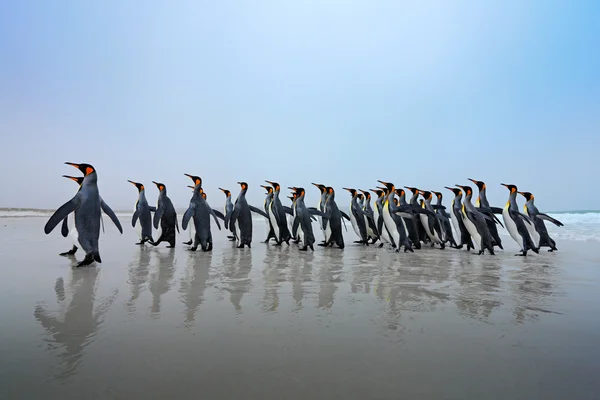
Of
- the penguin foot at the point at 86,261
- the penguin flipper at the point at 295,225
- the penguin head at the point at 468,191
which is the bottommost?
the penguin foot at the point at 86,261

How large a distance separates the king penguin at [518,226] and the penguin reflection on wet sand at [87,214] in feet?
24.7

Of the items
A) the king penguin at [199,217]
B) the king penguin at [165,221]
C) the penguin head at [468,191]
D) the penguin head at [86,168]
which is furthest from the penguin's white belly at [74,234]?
the penguin head at [468,191]

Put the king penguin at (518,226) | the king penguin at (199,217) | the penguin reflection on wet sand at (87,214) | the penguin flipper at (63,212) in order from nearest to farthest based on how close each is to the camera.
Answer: the penguin flipper at (63,212) < the penguin reflection on wet sand at (87,214) < the king penguin at (199,217) < the king penguin at (518,226)

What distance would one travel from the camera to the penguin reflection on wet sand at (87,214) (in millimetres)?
5359

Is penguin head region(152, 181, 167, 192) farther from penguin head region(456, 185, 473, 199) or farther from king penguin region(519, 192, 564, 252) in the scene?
king penguin region(519, 192, 564, 252)

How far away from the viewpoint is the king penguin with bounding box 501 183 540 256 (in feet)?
26.0

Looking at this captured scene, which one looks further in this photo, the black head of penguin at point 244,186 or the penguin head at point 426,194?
the penguin head at point 426,194

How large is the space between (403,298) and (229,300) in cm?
151

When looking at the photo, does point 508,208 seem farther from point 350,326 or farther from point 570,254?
point 350,326

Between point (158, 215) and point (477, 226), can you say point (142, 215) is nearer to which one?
point (158, 215)

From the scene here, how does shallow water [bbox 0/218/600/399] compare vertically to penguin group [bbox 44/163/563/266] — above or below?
below

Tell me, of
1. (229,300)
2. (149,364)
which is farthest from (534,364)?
(229,300)

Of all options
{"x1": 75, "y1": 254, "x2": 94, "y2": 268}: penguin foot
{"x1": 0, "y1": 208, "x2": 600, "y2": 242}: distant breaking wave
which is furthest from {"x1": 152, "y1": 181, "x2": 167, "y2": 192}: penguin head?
{"x1": 0, "y1": 208, "x2": 600, "y2": 242}: distant breaking wave

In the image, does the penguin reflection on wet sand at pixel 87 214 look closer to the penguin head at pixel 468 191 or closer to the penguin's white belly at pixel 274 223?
the penguin's white belly at pixel 274 223
